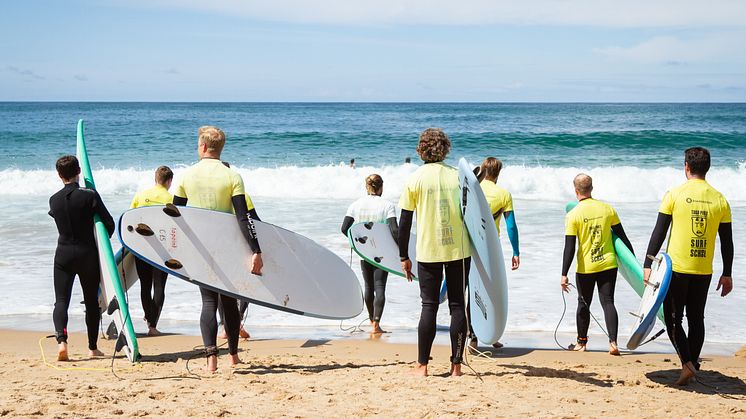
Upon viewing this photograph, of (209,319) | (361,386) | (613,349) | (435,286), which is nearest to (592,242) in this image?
(613,349)

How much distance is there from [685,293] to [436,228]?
1479mm

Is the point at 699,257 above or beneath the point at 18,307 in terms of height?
above

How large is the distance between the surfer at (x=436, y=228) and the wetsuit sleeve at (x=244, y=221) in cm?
90

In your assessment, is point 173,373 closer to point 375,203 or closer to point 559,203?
point 375,203

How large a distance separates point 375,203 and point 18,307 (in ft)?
12.0

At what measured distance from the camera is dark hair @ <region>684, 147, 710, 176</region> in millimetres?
4199

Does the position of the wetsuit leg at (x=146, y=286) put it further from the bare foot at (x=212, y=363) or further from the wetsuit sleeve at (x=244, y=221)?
the wetsuit sleeve at (x=244, y=221)

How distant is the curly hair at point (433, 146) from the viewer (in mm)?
4285

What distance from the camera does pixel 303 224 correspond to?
12375 millimetres

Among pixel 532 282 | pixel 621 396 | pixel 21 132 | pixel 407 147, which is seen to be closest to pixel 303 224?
pixel 532 282

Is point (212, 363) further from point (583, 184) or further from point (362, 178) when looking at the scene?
point (362, 178)

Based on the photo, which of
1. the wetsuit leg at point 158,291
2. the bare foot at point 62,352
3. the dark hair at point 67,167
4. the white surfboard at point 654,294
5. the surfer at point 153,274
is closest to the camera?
the white surfboard at point 654,294

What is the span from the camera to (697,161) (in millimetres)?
4195

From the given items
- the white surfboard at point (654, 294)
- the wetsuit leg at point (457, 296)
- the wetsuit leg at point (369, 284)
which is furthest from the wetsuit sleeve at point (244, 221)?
the white surfboard at point (654, 294)
